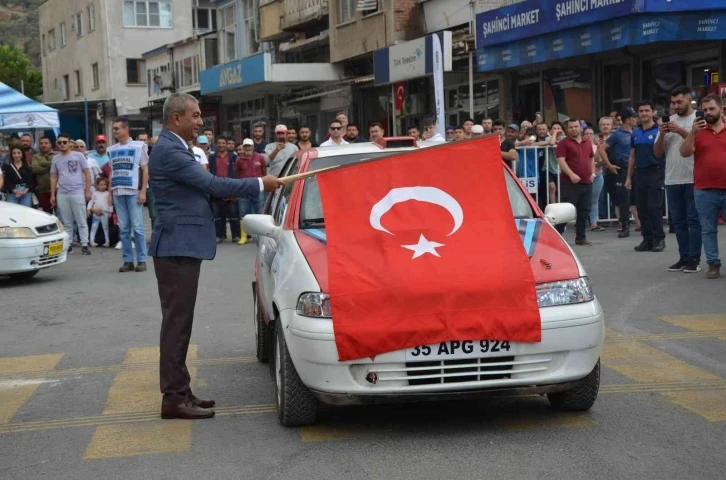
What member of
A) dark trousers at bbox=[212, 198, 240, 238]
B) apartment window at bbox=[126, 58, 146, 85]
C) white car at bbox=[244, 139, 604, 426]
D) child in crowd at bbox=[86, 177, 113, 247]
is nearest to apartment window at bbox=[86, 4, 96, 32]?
apartment window at bbox=[126, 58, 146, 85]

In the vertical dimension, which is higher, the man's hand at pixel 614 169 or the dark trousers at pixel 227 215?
the man's hand at pixel 614 169

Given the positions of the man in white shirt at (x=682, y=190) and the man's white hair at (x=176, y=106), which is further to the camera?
the man in white shirt at (x=682, y=190)

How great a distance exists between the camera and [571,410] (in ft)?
19.6

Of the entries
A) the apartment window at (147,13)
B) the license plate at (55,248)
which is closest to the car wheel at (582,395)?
the license plate at (55,248)

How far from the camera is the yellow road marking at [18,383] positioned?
6.75 metres

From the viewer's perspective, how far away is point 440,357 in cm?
535

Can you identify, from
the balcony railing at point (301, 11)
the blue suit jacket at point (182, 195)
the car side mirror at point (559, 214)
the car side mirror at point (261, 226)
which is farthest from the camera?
the balcony railing at point (301, 11)

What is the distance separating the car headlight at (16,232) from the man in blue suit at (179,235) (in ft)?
25.0

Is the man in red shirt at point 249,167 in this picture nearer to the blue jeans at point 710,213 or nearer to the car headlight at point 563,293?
the blue jeans at point 710,213

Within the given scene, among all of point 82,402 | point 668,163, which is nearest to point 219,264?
point 668,163

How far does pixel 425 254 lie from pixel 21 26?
127923mm

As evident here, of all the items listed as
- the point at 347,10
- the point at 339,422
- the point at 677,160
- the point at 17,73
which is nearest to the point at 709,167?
the point at 677,160

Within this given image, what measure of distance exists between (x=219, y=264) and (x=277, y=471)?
9.89 meters

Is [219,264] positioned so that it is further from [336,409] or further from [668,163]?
[336,409]
